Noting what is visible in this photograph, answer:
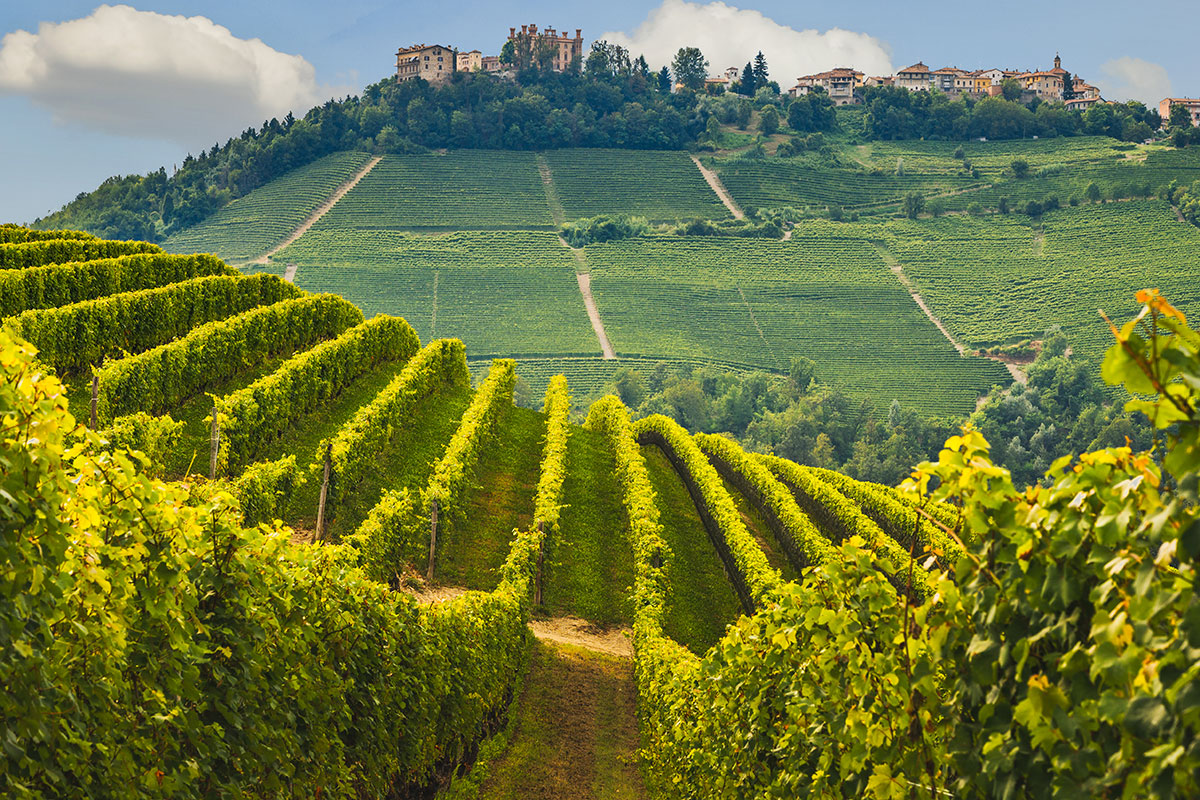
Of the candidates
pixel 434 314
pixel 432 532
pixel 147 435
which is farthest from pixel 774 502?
pixel 434 314

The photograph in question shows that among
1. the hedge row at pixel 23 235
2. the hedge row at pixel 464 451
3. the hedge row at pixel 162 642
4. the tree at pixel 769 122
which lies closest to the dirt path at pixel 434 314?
the hedge row at pixel 23 235

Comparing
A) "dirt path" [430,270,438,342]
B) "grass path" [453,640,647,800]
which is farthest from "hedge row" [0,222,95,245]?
"dirt path" [430,270,438,342]

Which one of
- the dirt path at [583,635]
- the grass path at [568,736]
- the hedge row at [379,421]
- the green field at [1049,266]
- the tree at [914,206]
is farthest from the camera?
the tree at [914,206]

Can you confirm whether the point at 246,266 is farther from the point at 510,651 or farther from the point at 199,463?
the point at 510,651

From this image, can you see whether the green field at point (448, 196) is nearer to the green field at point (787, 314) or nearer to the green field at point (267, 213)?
the green field at point (267, 213)

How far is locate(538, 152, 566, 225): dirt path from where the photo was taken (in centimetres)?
15175

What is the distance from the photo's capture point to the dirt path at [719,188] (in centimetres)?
15650

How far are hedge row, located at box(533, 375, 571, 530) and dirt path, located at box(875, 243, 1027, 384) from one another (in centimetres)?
9170

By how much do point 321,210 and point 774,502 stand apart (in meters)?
131

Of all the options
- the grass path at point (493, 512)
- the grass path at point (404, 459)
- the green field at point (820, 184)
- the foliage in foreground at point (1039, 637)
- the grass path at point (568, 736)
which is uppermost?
the green field at point (820, 184)

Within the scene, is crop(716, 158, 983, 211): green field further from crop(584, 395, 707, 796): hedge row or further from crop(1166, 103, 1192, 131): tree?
crop(584, 395, 707, 796): hedge row

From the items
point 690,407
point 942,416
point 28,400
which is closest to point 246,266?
point 690,407

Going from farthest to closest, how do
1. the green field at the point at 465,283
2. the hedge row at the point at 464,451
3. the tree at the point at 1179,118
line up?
the tree at the point at 1179,118, the green field at the point at 465,283, the hedge row at the point at 464,451

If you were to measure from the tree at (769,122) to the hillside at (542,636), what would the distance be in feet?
563
